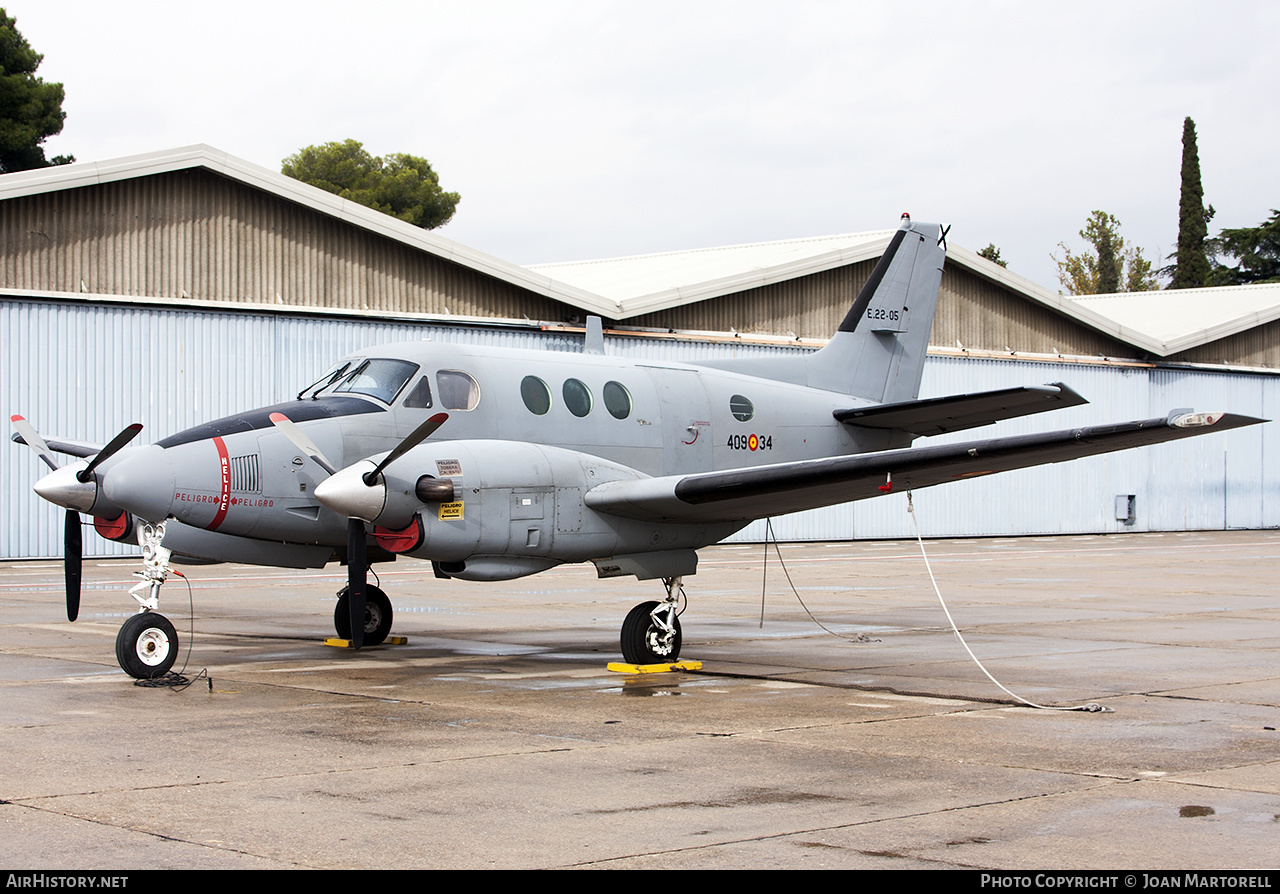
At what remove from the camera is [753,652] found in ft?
45.4

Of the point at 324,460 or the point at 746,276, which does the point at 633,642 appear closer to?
the point at 324,460

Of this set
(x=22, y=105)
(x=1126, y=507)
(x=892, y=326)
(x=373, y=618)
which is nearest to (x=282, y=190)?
(x=892, y=326)

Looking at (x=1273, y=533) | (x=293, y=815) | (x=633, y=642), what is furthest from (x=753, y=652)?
(x=1273, y=533)

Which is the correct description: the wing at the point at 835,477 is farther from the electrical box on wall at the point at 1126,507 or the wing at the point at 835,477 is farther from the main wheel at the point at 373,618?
the electrical box on wall at the point at 1126,507

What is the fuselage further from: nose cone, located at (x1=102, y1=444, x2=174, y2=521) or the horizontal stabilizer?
the horizontal stabilizer

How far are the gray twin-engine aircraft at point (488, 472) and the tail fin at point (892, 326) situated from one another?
221 centimetres

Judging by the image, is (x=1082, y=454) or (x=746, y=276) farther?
(x=746, y=276)

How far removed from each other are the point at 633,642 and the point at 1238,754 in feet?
18.2

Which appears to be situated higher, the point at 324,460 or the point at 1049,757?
the point at 324,460

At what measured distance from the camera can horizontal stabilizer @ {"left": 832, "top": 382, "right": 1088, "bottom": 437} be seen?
13039 millimetres

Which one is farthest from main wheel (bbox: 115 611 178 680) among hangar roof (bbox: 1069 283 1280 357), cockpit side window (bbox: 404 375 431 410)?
hangar roof (bbox: 1069 283 1280 357)

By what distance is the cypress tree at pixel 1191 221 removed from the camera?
71.0 meters

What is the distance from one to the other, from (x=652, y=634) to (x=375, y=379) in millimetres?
3597

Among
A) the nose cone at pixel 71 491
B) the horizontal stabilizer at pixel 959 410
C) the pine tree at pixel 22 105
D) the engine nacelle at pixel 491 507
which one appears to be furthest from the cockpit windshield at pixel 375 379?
the pine tree at pixel 22 105
